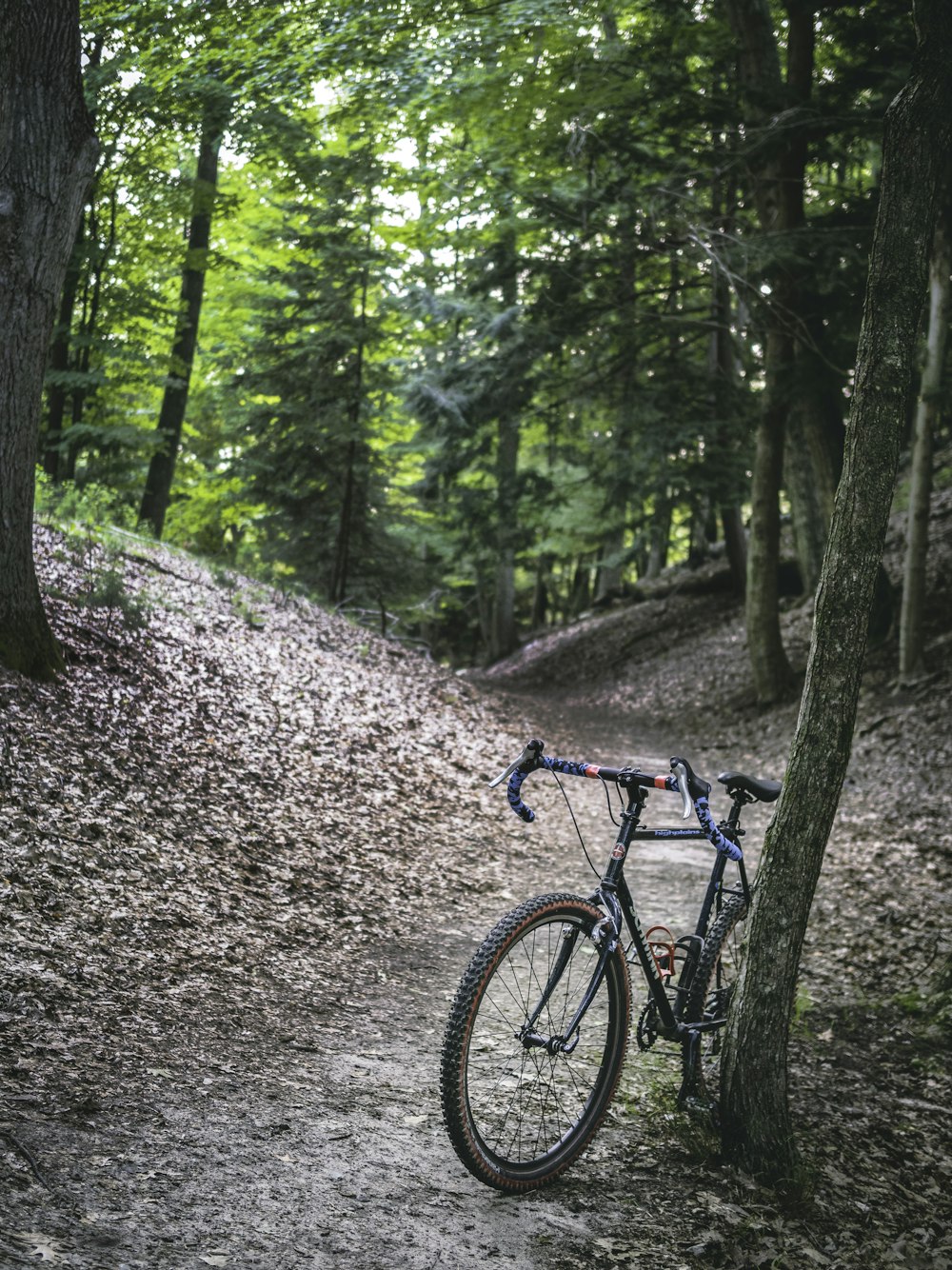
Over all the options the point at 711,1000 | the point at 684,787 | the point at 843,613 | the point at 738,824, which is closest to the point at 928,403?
the point at 843,613

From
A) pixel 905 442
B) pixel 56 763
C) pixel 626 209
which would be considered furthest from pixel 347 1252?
pixel 905 442

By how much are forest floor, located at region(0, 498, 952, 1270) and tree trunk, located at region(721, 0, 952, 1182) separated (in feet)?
1.10

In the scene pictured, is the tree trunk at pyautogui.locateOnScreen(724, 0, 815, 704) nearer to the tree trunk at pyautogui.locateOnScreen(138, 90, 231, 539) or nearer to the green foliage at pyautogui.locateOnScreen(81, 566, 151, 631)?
the green foliage at pyautogui.locateOnScreen(81, 566, 151, 631)

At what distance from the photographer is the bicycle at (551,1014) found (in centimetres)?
324

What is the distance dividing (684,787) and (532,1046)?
109 cm

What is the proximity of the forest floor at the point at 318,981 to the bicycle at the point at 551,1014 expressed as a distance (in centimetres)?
21

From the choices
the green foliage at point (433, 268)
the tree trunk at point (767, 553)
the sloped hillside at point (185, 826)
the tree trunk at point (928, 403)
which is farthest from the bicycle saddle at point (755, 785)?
the tree trunk at point (767, 553)

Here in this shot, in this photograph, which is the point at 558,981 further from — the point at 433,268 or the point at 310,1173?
the point at 433,268

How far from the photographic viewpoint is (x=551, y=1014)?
3.46 meters

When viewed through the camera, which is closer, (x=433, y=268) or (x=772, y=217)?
(x=772, y=217)

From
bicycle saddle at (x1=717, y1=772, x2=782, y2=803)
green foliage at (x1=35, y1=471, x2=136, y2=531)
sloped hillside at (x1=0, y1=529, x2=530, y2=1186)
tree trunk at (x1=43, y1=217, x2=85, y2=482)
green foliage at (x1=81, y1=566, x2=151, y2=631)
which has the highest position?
tree trunk at (x1=43, y1=217, x2=85, y2=482)

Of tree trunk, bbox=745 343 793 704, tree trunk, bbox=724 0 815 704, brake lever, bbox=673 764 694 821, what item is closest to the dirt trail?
brake lever, bbox=673 764 694 821

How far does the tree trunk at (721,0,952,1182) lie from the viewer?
3732 mm

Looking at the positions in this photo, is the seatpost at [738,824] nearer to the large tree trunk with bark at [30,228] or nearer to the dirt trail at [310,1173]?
the dirt trail at [310,1173]
